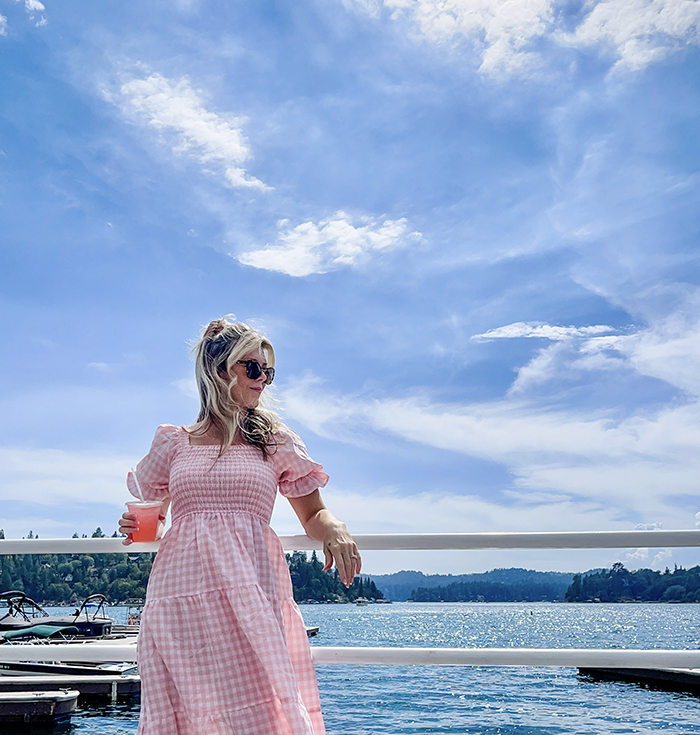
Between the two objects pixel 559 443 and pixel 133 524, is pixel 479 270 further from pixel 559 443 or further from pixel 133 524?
pixel 133 524

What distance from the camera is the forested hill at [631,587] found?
837 inches

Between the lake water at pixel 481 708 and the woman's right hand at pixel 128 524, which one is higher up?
the woman's right hand at pixel 128 524

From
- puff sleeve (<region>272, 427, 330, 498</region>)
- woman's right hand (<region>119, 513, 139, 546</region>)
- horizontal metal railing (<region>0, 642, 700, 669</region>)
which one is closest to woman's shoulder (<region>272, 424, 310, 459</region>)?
puff sleeve (<region>272, 427, 330, 498</region>)

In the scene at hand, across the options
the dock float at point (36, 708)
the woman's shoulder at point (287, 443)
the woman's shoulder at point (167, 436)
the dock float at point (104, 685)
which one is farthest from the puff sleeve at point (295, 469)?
the dock float at point (104, 685)

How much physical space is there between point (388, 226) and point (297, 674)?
5112 centimetres

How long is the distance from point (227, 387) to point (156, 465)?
0.31 meters

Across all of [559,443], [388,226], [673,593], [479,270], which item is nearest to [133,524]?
[673,593]

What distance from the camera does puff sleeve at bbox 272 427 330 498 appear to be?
6.85 ft

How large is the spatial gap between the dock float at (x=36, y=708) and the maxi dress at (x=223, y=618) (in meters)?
7.81

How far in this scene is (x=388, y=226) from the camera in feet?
170

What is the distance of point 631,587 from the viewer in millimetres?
25188

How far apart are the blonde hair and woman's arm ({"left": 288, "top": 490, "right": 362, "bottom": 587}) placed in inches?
8.0

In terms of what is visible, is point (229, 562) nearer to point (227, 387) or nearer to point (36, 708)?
point (227, 387)

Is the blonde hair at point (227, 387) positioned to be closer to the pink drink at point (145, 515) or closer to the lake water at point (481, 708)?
the pink drink at point (145, 515)
